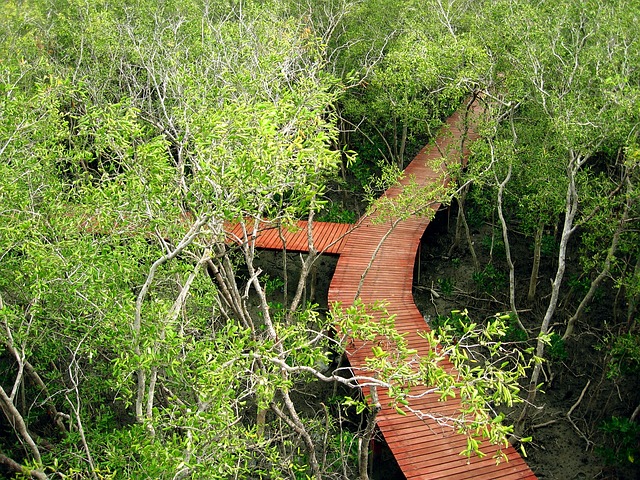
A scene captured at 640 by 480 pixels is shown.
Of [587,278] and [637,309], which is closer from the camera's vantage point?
[637,309]

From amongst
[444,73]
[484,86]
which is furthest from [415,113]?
[484,86]

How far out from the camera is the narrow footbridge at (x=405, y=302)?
9094 millimetres

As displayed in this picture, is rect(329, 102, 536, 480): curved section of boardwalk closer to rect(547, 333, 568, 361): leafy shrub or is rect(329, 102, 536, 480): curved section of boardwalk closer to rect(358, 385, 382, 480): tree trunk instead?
rect(358, 385, 382, 480): tree trunk

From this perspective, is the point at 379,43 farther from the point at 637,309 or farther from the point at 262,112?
the point at 262,112

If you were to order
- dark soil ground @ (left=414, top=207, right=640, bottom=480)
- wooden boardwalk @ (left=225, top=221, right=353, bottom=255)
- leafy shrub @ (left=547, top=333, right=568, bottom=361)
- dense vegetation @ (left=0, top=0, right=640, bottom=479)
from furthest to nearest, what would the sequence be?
wooden boardwalk @ (left=225, top=221, right=353, bottom=255) → leafy shrub @ (left=547, top=333, right=568, bottom=361) → dark soil ground @ (left=414, top=207, right=640, bottom=480) → dense vegetation @ (left=0, top=0, right=640, bottom=479)

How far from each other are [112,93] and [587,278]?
14830 millimetres

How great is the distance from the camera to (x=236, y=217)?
19.6 ft

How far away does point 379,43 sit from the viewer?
18.1 meters

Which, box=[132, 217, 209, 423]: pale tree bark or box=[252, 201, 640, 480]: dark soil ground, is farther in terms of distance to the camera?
box=[252, 201, 640, 480]: dark soil ground

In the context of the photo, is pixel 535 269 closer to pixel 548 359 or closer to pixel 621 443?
pixel 548 359

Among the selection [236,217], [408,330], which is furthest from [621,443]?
[236,217]

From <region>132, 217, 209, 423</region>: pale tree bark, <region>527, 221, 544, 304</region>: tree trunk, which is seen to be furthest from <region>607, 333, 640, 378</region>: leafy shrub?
<region>132, 217, 209, 423</region>: pale tree bark

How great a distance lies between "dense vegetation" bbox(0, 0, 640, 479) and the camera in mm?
6090

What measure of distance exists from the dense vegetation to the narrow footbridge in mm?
979
